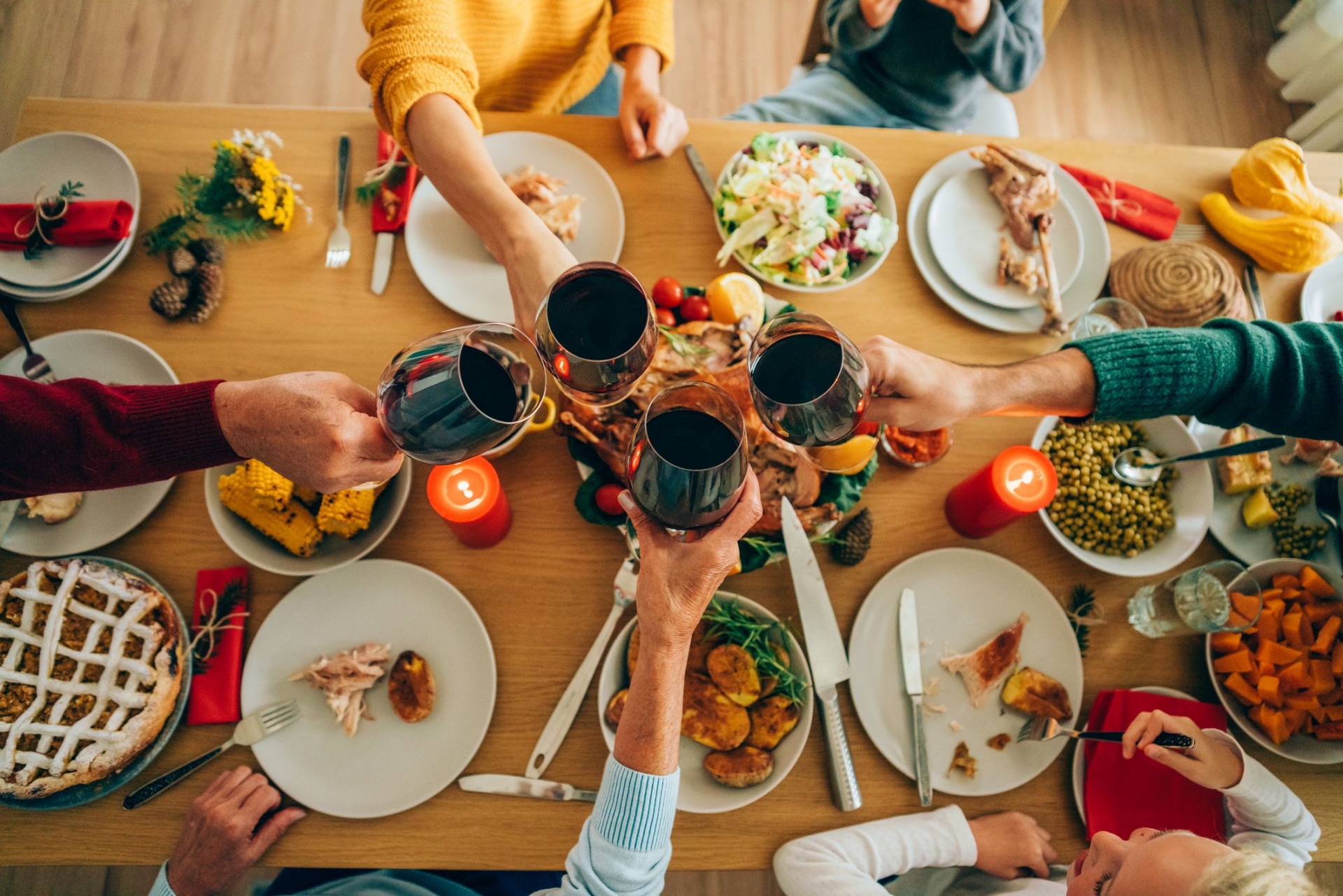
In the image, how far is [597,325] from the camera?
881mm

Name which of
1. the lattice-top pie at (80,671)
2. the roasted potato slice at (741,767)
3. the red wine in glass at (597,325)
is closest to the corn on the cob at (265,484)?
the lattice-top pie at (80,671)

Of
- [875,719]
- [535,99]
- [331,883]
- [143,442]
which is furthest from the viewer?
[535,99]

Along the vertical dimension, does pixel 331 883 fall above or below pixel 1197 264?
below

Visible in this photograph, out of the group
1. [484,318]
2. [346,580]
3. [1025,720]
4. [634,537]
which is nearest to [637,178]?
[484,318]

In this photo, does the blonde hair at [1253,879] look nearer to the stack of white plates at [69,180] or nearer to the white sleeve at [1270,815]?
the white sleeve at [1270,815]

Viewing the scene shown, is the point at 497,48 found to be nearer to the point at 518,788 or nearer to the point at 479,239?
A: the point at 479,239

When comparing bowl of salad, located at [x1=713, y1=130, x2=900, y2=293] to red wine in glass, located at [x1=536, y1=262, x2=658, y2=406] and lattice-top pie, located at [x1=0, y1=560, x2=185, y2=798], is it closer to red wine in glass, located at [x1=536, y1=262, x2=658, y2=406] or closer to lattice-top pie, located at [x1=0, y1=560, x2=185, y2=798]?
red wine in glass, located at [x1=536, y1=262, x2=658, y2=406]

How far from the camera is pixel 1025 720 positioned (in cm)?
115

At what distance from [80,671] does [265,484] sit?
38cm

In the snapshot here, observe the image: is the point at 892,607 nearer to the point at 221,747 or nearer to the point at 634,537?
the point at 634,537

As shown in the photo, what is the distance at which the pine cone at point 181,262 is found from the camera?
1.28 meters

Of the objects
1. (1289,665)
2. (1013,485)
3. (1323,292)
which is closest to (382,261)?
(1013,485)

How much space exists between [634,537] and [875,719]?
48 cm

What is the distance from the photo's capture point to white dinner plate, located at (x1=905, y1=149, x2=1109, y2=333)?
1.35m
